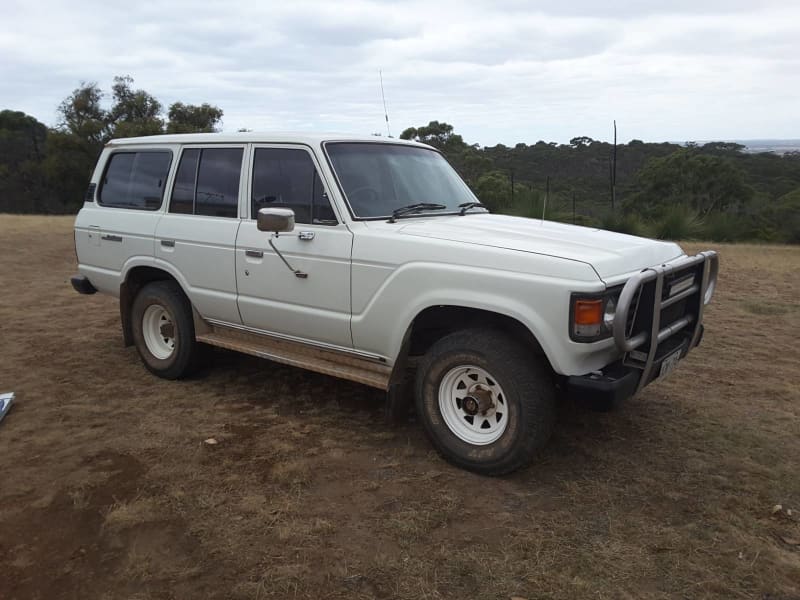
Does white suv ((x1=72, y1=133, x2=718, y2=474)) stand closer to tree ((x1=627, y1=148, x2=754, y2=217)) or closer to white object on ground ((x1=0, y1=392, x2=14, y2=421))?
white object on ground ((x1=0, y1=392, x2=14, y2=421))

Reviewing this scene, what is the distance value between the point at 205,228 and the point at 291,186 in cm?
84

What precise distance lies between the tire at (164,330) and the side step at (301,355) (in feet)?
0.56

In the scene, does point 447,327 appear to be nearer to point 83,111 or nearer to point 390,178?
point 390,178

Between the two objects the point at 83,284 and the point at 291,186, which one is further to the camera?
the point at 83,284

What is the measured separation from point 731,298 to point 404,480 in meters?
6.32

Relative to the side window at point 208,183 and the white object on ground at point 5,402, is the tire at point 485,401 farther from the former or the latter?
the white object on ground at point 5,402

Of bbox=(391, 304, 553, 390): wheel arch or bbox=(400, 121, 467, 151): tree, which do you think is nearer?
bbox=(391, 304, 553, 390): wheel arch

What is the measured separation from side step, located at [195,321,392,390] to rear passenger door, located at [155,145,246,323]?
15 cm

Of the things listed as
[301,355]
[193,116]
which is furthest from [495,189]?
[193,116]

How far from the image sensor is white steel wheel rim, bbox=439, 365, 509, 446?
3566 mm

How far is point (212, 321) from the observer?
4.95m

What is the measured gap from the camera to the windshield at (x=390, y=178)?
421 centimetres

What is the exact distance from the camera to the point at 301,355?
4.41 m

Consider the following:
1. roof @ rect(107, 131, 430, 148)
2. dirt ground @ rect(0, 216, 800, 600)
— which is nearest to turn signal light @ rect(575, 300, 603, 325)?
dirt ground @ rect(0, 216, 800, 600)
